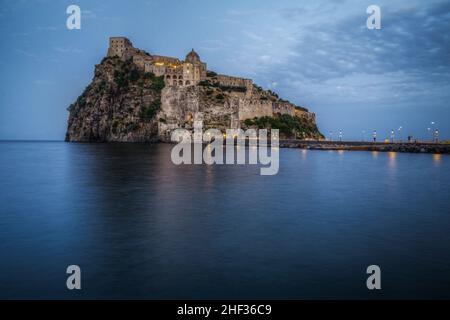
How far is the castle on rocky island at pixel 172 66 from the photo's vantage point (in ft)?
291

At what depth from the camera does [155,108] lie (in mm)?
85875

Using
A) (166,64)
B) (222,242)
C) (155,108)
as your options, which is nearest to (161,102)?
(155,108)

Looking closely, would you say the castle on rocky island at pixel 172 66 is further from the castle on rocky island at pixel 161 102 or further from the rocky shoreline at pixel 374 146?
the rocky shoreline at pixel 374 146

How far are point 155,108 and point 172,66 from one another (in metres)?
14.9

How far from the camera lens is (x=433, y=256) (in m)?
7.79

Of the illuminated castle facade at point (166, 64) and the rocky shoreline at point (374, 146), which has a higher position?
the illuminated castle facade at point (166, 64)

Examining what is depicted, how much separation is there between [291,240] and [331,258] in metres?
1.63

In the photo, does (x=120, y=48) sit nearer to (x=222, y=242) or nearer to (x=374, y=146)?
(x=374, y=146)

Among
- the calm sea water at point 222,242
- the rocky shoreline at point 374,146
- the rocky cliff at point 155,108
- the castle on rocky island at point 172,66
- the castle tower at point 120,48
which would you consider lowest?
the calm sea water at point 222,242

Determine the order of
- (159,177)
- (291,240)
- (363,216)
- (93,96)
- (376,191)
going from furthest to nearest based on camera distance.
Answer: (93,96)
(159,177)
(376,191)
(363,216)
(291,240)

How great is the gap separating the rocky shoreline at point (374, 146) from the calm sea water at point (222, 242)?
137 ft

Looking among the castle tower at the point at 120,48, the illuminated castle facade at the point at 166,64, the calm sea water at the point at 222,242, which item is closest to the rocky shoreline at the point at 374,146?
the illuminated castle facade at the point at 166,64
